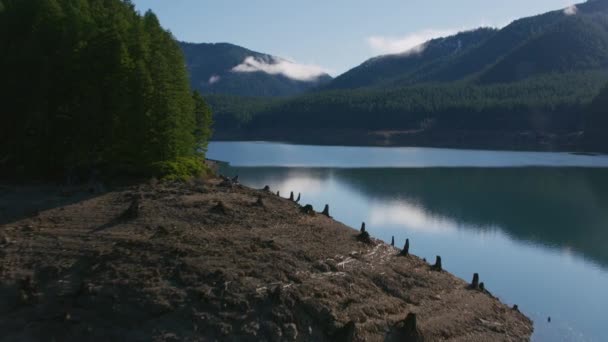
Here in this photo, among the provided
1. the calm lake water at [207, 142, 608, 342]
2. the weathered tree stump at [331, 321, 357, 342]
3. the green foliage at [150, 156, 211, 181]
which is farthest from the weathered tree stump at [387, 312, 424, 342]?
the green foliage at [150, 156, 211, 181]

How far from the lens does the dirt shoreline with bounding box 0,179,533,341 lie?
1672cm

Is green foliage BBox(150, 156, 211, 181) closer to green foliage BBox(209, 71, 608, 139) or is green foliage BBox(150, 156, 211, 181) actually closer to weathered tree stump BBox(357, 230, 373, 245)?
weathered tree stump BBox(357, 230, 373, 245)

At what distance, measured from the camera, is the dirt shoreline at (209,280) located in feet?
54.9

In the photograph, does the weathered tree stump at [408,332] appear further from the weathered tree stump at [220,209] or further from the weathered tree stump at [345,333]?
the weathered tree stump at [220,209]

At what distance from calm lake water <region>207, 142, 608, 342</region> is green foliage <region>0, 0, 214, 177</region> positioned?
1793cm

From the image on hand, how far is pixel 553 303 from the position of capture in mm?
29281

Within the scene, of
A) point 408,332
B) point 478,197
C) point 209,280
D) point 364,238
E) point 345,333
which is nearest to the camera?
point 345,333

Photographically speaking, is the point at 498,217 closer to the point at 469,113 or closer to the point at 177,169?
the point at 177,169

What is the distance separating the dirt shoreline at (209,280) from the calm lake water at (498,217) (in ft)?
21.7

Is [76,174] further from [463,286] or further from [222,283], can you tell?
[463,286]

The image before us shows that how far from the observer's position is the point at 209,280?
60.6ft

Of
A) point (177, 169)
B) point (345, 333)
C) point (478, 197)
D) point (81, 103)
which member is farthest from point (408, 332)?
point (478, 197)

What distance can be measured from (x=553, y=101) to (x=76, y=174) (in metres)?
166

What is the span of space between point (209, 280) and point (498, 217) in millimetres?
39782
